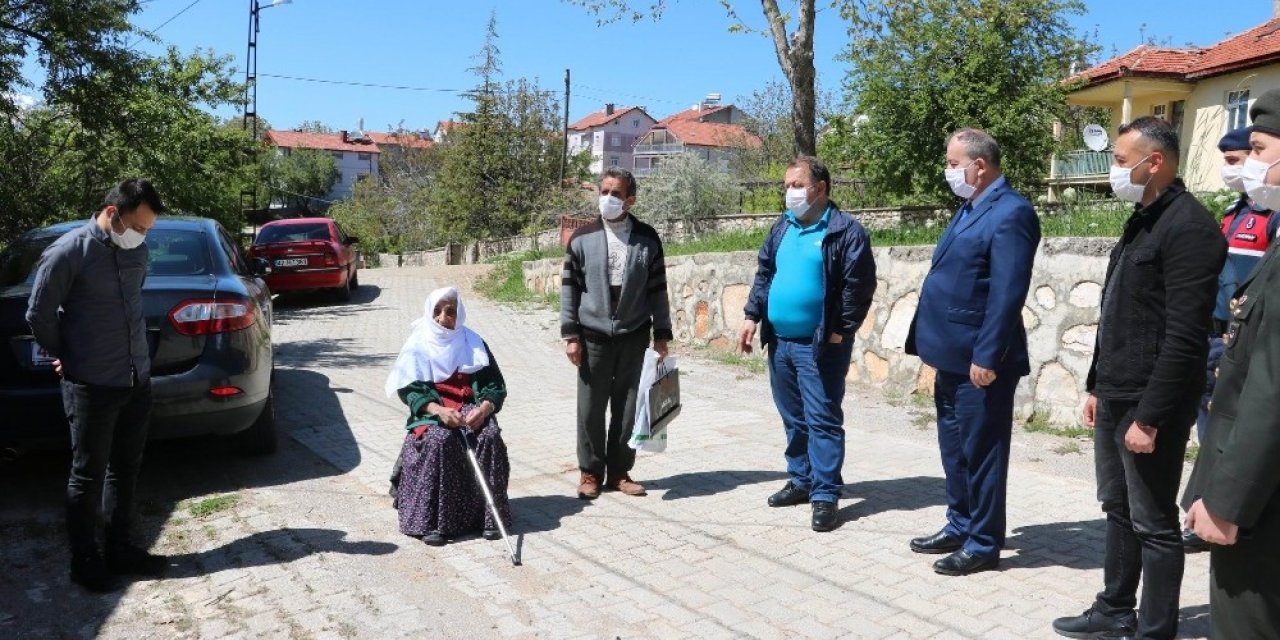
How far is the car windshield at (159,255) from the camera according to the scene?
5.96 metres

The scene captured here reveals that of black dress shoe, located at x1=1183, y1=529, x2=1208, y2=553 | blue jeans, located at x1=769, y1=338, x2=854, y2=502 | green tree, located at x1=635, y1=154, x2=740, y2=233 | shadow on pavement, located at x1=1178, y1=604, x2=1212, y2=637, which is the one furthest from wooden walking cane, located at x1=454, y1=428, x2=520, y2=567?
green tree, located at x1=635, y1=154, x2=740, y2=233

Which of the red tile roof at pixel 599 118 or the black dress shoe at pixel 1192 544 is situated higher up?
the red tile roof at pixel 599 118

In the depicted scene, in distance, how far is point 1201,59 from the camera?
2480cm

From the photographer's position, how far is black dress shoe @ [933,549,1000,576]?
14.3ft

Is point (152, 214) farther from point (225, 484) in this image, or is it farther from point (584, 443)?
point (584, 443)

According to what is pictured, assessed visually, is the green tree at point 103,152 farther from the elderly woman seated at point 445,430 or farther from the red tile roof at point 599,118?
the red tile roof at point 599,118

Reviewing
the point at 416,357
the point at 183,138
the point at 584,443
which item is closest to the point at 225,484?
the point at 416,357

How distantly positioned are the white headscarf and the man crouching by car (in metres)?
1.19

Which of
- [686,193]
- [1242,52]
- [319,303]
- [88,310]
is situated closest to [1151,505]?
[88,310]

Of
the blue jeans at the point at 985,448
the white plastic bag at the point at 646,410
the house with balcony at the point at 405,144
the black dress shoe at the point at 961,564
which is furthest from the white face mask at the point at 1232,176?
the house with balcony at the point at 405,144

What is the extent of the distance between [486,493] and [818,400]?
5.82ft

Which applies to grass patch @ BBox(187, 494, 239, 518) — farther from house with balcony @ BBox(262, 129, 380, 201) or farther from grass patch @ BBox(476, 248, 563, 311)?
house with balcony @ BBox(262, 129, 380, 201)

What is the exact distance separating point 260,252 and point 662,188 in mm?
10986

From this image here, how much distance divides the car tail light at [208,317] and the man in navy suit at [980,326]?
381 cm
